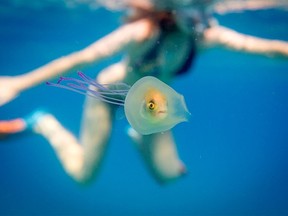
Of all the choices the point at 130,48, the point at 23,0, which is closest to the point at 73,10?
the point at 23,0

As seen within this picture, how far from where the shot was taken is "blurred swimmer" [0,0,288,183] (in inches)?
230

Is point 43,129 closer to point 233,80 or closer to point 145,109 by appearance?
point 145,109

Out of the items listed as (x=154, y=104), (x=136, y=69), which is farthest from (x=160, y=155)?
(x=154, y=104)

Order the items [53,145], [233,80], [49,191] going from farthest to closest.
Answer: [49,191]
[233,80]
[53,145]

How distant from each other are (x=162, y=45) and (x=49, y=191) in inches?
2385

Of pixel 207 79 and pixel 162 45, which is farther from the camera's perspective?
pixel 207 79

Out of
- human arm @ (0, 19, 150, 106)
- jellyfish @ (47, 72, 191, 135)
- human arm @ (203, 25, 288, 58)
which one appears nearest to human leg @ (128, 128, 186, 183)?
human arm @ (0, 19, 150, 106)

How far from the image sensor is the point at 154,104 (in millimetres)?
2557

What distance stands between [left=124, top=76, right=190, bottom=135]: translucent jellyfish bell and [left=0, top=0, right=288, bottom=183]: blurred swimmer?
2823 millimetres

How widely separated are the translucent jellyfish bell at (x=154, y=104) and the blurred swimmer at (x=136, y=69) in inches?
111

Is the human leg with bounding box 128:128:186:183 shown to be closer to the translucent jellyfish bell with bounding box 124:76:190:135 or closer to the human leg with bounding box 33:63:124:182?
the human leg with bounding box 33:63:124:182

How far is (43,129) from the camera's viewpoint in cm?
769

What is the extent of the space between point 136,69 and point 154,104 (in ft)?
12.2

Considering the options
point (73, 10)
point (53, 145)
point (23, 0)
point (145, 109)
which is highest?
point (73, 10)
